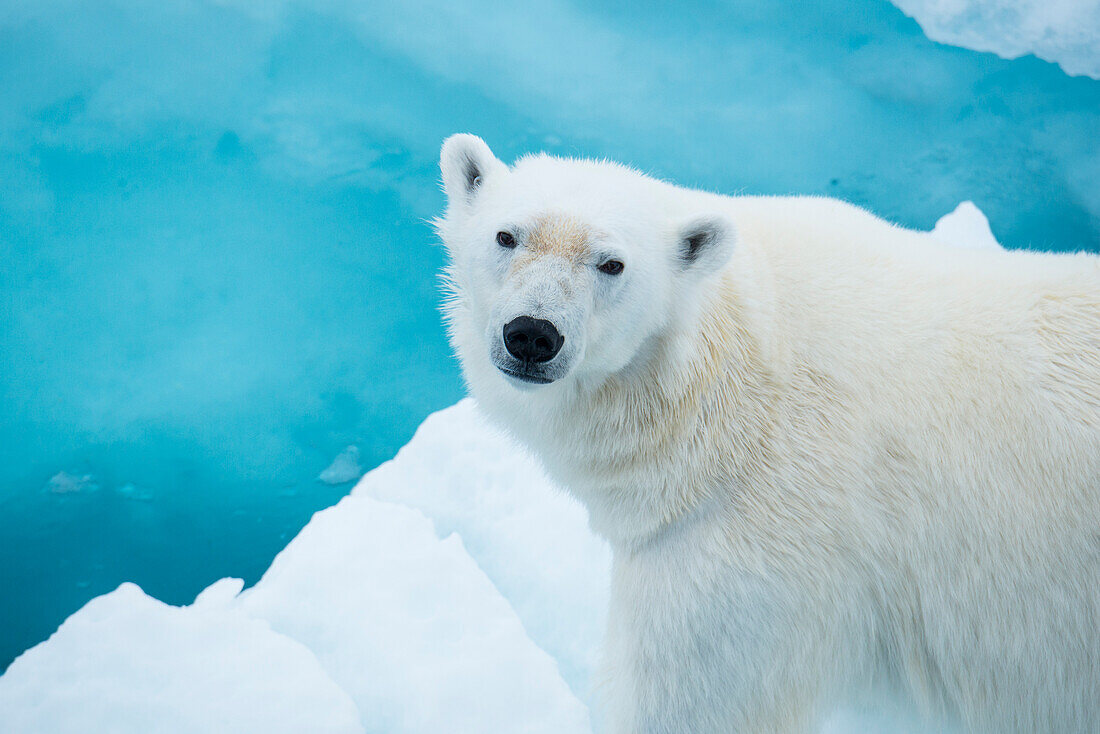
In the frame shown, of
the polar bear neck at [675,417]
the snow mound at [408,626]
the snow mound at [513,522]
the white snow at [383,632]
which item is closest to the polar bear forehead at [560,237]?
the polar bear neck at [675,417]

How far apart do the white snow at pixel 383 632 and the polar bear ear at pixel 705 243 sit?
4.45 feet

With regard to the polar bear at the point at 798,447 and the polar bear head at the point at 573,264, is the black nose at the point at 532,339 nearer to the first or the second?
the polar bear head at the point at 573,264

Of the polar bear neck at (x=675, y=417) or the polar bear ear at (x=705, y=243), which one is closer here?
the polar bear ear at (x=705, y=243)

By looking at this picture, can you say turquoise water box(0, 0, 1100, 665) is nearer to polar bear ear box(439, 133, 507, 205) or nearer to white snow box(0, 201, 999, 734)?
white snow box(0, 201, 999, 734)

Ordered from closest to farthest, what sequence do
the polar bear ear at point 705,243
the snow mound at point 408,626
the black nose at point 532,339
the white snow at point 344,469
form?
the black nose at point 532,339 → the polar bear ear at point 705,243 → the snow mound at point 408,626 → the white snow at point 344,469

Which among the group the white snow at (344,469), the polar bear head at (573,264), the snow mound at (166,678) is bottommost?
the snow mound at (166,678)

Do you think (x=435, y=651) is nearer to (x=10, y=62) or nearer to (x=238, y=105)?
(x=238, y=105)

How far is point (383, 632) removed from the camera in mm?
2840

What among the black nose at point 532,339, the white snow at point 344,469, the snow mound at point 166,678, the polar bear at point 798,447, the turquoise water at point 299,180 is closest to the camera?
the black nose at point 532,339

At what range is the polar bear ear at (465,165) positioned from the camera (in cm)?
184

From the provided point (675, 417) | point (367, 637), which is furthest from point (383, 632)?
point (675, 417)

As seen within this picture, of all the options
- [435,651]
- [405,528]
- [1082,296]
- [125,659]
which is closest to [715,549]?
[1082,296]

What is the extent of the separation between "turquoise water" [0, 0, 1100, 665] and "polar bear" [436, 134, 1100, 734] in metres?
1.61

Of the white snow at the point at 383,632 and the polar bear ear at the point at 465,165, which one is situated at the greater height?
the polar bear ear at the point at 465,165
